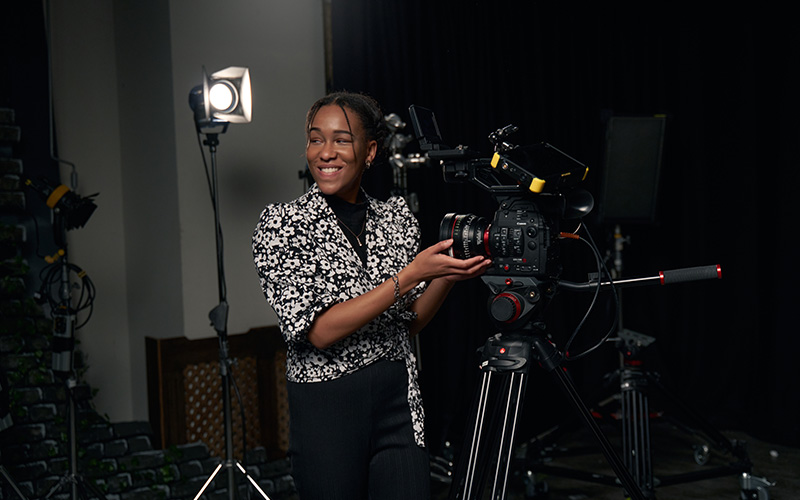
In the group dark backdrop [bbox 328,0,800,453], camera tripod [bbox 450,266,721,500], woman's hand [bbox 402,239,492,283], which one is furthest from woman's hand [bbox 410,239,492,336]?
dark backdrop [bbox 328,0,800,453]

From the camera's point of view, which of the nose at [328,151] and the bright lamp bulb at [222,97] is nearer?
the nose at [328,151]

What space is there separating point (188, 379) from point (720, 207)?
9.86 feet

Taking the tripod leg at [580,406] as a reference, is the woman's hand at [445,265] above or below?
above

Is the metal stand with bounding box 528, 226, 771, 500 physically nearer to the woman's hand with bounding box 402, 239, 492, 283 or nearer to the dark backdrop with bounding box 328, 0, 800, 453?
the dark backdrop with bounding box 328, 0, 800, 453

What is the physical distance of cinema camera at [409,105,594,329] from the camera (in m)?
1.38

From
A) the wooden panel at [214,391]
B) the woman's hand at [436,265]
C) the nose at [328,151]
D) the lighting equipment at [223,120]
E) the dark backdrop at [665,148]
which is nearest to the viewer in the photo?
the woman's hand at [436,265]

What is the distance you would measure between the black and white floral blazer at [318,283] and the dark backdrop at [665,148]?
2095 mm

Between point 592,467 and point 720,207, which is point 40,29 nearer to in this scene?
point 592,467

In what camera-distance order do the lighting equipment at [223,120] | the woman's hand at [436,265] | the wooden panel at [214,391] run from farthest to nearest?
the wooden panel at [214,391]
the lighting equipment at [223,120]
the woman's hand at [436,265]

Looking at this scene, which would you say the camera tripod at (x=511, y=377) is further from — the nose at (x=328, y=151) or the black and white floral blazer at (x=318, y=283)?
the nose at (x=328, y=151)

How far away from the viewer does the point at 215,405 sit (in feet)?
11.2

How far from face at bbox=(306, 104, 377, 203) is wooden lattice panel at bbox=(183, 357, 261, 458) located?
6.90ft

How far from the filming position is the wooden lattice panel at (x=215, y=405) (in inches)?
131

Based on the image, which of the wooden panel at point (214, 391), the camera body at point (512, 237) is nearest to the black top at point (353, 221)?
the camera body at point (512, 237)
